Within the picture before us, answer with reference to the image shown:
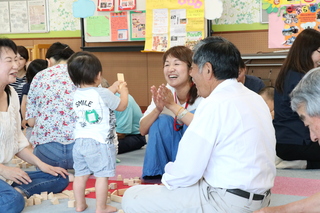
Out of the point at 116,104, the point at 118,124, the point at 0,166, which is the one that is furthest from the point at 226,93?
the point at 118,124

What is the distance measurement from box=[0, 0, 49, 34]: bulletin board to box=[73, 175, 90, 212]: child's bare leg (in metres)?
5.52

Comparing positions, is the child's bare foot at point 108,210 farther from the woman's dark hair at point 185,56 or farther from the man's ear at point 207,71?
the man's ear at point 207,71

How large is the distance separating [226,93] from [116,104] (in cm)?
92

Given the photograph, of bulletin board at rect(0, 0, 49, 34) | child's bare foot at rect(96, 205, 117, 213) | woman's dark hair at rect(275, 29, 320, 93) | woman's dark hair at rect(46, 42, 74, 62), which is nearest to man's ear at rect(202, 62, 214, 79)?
child's bare foot at rect(96, 205, 117, 213)

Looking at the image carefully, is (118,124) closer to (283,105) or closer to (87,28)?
(283,105)

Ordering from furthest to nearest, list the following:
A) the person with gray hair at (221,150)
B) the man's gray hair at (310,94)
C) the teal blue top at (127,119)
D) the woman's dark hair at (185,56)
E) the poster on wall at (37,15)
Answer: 1. the poster on wall at (37,15)
2. the teal blue top at (127,119)
3. the woman's dark hair at (185,56)
4. the person with gray hair at (221,150)
5. the man's gray hair at (310,94)

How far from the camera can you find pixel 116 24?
22.4ft

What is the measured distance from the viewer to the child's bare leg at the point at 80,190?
2.61 meters

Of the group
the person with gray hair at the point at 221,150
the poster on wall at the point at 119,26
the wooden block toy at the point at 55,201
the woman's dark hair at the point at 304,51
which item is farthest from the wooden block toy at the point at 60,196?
the poster on wall at the point at 119,26

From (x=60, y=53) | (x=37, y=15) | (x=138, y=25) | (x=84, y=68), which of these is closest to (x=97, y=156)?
(x=84, y=68)

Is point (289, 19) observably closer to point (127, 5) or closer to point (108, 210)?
point (127, 5)

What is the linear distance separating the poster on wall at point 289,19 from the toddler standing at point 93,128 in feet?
12.8

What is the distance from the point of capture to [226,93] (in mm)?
1847

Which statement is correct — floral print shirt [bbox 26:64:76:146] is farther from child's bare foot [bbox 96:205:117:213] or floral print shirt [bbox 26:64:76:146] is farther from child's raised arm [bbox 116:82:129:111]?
child's bare foot [bbox 96:205:117:213]
